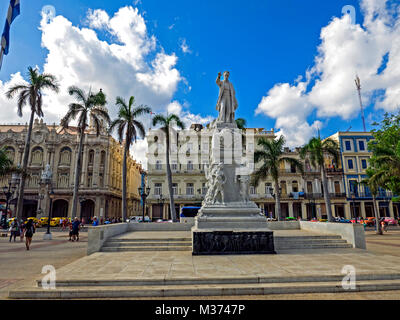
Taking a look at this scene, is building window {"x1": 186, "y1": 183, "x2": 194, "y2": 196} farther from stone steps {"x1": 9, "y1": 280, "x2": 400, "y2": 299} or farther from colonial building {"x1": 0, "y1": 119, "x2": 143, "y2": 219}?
stone steps {"x1": 9, "y1": 280, "x2": 400, "y2": 299}

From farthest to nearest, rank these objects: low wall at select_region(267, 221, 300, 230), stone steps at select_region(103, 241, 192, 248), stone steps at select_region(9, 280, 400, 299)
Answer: low wall at select_region(267, 221, 300, 230) → stone steps at select_region(103, 241, 192, 248) → stone steps at select_region(9, 280, 400, 299)

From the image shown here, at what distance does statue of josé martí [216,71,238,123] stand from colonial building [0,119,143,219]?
3647 centimetres

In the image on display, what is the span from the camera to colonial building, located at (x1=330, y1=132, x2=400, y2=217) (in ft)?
130

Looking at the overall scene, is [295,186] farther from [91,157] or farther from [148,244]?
[91,157]

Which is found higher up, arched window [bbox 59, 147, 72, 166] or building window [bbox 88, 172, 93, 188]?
arched window [bbox 59, 147, 72, 166]

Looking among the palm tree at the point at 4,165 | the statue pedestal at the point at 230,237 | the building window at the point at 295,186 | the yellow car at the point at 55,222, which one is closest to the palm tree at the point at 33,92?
the palm tree at the point at 4,165

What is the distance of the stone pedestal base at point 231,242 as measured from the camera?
8320 mm

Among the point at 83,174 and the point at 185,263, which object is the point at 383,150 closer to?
the point at 185,263

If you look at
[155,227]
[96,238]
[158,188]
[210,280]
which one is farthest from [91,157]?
[210,280]

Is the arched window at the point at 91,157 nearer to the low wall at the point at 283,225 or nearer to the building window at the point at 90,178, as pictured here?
the building window at the point at 90,178

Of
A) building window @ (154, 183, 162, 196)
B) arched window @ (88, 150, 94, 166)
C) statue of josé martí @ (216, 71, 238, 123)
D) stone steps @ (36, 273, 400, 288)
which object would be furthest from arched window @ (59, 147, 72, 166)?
stone steps @ (36, 273, 400, 288)

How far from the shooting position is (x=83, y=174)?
42812 mm

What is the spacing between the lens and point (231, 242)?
838 centimetres
